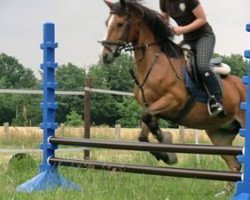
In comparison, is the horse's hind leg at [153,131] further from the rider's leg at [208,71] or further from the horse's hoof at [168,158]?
the rider's leg at [208,71]

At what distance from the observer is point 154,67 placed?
5.82 meters

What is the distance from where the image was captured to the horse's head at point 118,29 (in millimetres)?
5406

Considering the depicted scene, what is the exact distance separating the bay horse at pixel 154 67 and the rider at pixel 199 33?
0.13 m

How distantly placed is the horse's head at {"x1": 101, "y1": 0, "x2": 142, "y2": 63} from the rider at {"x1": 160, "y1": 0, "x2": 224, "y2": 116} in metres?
0.43

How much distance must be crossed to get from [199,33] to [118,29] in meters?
0.98

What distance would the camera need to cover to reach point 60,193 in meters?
4.14

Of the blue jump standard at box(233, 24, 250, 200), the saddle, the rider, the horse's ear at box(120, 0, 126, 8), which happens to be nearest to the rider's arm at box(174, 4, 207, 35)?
the rider

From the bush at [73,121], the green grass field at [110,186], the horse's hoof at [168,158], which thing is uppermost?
the bush at [73,121]

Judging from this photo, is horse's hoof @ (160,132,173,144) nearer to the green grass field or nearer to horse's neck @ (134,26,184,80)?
the green grass field

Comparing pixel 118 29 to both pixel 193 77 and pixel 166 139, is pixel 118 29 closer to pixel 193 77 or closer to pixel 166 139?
pixel 193 77

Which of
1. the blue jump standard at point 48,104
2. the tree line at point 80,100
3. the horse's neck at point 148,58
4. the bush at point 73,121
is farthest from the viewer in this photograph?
the tree line at point 80,100

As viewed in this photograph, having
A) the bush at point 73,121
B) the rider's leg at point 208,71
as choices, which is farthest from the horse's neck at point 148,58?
the bush at point 73,121

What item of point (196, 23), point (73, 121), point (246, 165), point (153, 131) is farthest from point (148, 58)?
point (73, 121)

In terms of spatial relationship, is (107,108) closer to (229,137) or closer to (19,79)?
(229,137)
